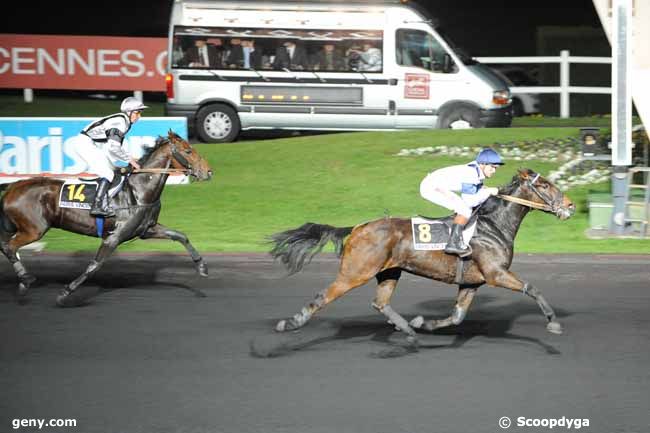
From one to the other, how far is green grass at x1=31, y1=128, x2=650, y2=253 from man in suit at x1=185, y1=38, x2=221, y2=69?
2.04 metres

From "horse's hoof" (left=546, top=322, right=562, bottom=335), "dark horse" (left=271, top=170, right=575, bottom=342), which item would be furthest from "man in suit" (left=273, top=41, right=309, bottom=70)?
"horse's hoof" (left=546, top=322, right=562, bottom=335)

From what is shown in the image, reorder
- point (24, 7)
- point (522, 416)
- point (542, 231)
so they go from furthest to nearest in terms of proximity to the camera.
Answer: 1. point (24, 7)
2. point (542, 231)
3. point (522, 416)

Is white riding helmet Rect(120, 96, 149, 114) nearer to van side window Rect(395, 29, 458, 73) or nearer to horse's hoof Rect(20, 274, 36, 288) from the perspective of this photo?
horse's hoof Rect(20, 274, 36, 288)

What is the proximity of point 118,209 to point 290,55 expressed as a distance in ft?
36.1

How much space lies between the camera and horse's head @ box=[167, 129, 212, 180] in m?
11.8

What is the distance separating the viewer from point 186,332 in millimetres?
10141

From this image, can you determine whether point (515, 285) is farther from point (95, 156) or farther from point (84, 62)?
point (84, 62)

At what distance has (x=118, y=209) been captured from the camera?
11.6m

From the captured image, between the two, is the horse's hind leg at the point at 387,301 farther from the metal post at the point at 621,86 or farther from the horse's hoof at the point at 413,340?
the metal post at the point at 621,86

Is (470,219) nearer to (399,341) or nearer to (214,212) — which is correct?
(399,341)

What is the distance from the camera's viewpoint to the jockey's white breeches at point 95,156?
11829mm

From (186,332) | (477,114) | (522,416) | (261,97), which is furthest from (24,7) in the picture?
(522,416)

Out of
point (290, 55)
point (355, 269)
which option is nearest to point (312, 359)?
point (355, 269)

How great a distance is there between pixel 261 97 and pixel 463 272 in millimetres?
13323
